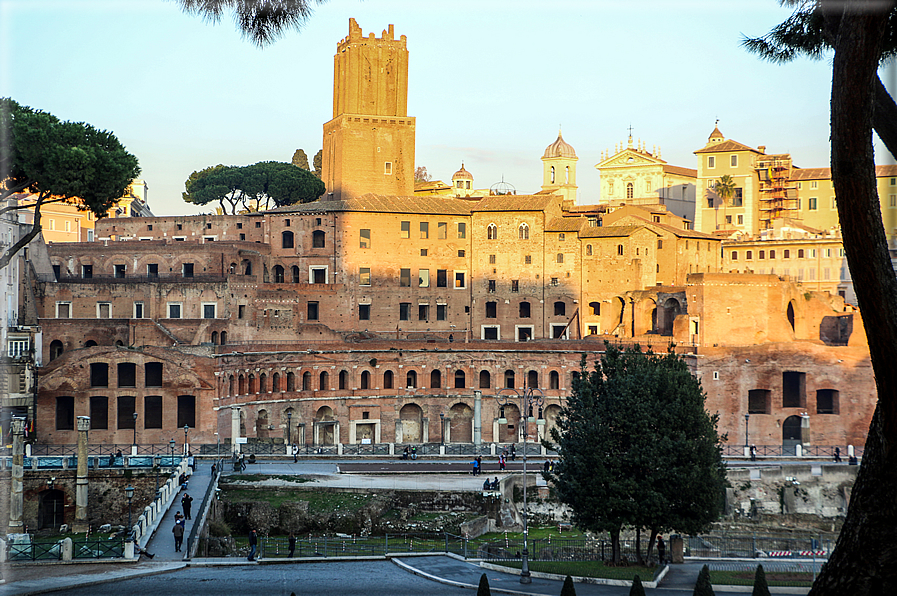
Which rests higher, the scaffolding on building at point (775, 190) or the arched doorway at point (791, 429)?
the scaffolding on building at point (775, 190)

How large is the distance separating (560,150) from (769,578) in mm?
70407

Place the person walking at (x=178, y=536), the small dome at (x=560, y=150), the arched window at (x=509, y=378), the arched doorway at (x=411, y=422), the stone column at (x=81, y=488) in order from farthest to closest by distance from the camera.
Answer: the small dome at (x=560, y=150)
the arched window at (x=509, y=378)
the arched doorway at (x=411, y=422)
the stone column at (x=81, y=488)
the person walking at (x=178, y=536)

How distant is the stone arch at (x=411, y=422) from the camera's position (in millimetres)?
59531

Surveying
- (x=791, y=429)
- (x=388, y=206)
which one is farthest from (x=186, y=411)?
(x=791, y=429)

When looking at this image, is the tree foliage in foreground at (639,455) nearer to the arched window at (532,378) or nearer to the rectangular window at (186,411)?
the rectangular window at (186,411)

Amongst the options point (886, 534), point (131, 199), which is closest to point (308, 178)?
point (131, 199)

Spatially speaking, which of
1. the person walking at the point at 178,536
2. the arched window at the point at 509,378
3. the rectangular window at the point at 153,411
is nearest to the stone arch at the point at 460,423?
the arched window at the point at 509,378

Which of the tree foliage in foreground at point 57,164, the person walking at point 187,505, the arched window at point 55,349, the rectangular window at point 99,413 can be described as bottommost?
the person walking at point 187,505

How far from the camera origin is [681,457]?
105ft

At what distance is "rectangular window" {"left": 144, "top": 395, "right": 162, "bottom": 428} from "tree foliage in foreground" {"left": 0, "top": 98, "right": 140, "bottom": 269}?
36.4 ft

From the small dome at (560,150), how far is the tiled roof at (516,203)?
91.0 feet

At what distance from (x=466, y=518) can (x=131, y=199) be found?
57.8 meters

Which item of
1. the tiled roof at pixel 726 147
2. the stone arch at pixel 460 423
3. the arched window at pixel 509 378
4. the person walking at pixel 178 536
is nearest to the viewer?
Answer: the person walking at pixel 178 536

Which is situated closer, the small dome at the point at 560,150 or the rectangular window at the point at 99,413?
the rectangular window at the point at 99,413
